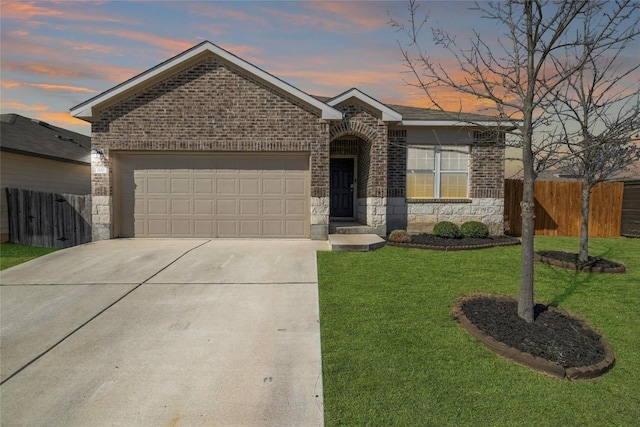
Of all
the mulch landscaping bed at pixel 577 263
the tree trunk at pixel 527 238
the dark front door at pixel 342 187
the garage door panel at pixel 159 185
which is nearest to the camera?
the tree trunk at pixel 527 238

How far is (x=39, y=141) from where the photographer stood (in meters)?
15.5

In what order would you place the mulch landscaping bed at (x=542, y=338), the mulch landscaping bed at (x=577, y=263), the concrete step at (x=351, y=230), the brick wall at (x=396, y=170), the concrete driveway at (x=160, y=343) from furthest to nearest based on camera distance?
the brick wall at (x=396, y=170), the concrete step at (x=351, y=230), the mulch landscaping bed at (x=577, y=263), the mulch landscaping bed at (x=542, y=338), the concrete driveway at (x=160, y=343)

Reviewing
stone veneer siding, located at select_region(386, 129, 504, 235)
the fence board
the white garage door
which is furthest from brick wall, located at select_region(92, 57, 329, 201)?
the fence board

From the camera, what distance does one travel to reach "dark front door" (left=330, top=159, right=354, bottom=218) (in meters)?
14.4

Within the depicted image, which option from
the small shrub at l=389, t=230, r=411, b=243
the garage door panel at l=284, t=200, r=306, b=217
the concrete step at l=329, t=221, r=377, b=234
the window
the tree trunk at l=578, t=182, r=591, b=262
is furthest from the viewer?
the window

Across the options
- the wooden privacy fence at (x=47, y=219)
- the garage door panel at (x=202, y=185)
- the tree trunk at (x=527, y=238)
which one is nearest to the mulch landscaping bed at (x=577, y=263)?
the tree trunk at (x=527, y=238)

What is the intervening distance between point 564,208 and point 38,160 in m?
20.5

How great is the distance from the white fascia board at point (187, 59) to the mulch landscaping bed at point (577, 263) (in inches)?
271

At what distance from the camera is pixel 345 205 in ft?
47.8

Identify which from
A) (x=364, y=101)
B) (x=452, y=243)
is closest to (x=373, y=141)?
(x=364, y=101)

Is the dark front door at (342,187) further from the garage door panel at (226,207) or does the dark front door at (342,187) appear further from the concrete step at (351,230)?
the garage door panel at (226,207)

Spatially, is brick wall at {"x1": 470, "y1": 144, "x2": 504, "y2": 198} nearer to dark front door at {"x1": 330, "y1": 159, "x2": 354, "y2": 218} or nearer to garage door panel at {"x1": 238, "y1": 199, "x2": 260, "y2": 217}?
dark front door at {"x1": 330, "y1": 159, "x2": 354, "y2": 218}

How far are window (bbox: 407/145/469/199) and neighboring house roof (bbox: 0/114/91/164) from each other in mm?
13860

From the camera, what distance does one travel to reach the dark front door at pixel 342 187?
14.4 metres
